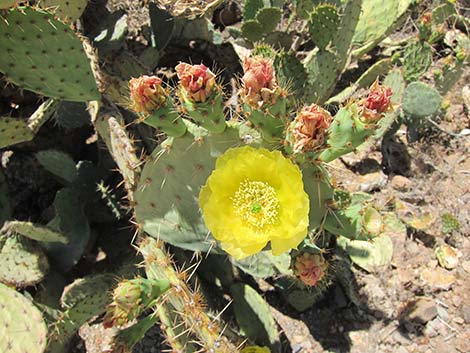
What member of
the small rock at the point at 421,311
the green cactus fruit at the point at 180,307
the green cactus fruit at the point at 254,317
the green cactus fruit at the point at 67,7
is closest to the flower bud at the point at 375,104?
the green cactus fruit at the point at 180,307

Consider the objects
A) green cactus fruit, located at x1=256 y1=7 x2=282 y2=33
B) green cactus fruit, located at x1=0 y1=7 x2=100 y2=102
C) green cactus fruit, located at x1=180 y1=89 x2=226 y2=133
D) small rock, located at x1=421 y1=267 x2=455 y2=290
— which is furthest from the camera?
green cactus fruit, located at x1=256 y1=7 x2=282 y2=33

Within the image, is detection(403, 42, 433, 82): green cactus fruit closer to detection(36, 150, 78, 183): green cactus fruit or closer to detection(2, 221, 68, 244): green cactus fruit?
detection(36, 150, 78, 183): green cactus fruit

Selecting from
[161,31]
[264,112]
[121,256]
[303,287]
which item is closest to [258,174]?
[264,112]

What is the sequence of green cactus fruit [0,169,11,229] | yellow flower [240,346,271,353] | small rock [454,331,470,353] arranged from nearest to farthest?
1. yellow flower [240,346,271,353]
2. small rock [454,331,470,353]
3. green cactus fruit [0,169,11,229]

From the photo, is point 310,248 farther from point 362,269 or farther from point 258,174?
point 362,269

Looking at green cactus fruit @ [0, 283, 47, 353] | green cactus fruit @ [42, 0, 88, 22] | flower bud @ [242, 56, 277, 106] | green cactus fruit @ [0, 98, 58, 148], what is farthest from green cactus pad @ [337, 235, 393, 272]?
green cactus fruit @ [42, 0, 88, 22]

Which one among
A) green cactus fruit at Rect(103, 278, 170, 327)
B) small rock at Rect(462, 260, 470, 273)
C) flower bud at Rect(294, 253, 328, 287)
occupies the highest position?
flower bud at Rect(294, 253, 328, 287)

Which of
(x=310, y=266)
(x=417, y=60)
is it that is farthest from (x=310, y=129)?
(x=417, y=60)
